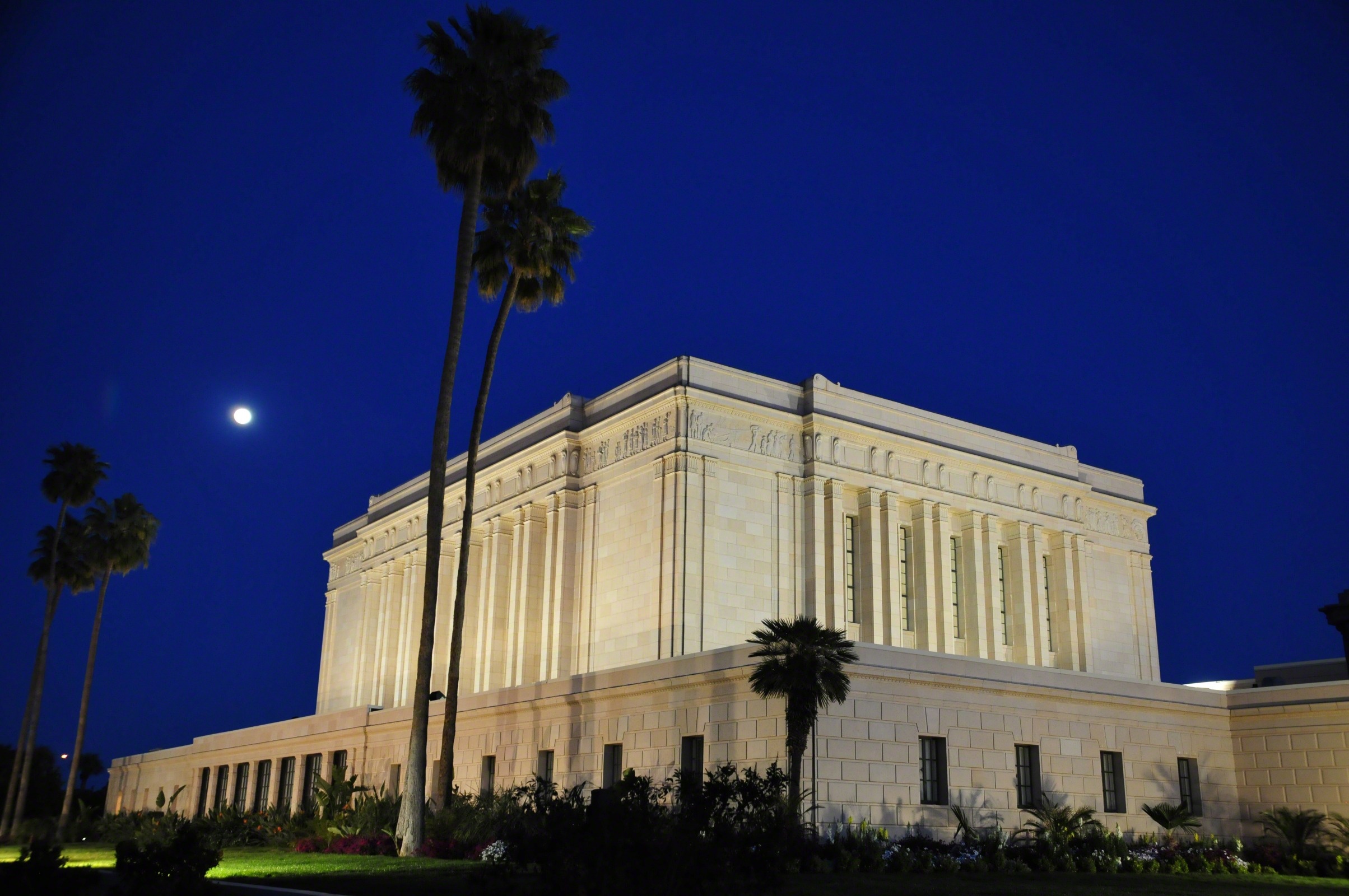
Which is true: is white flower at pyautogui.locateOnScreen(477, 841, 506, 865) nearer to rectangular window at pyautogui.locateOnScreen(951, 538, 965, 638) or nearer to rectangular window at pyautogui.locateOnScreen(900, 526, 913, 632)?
rectangular window at pyautogui.locateOnScreen(900, 526, 913, 632)

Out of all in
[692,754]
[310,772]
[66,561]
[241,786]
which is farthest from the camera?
[66,561]

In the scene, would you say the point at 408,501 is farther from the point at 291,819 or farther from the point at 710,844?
the point at 710,844

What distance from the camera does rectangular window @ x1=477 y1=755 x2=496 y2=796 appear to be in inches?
1412

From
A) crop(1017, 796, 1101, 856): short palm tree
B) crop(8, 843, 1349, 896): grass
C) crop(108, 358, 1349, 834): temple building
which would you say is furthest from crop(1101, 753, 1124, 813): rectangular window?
crop(8, 843, 1349, 896): grass

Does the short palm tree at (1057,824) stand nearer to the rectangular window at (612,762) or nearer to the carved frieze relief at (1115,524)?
the rectangular window at (612,762)

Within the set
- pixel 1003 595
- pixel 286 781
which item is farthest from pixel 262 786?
pixel 1003 595

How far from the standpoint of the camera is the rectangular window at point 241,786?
5003 cm

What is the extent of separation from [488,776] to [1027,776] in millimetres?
16323

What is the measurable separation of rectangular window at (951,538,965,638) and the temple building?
0.11m

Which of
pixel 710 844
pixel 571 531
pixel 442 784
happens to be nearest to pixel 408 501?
pixel 571 531

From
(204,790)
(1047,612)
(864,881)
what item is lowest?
(864,881)

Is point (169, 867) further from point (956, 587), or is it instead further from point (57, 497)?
point (57, 497)

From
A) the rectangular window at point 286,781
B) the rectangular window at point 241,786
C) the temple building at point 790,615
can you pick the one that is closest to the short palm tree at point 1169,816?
the temple building at point 790,615

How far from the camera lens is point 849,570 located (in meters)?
45.0
